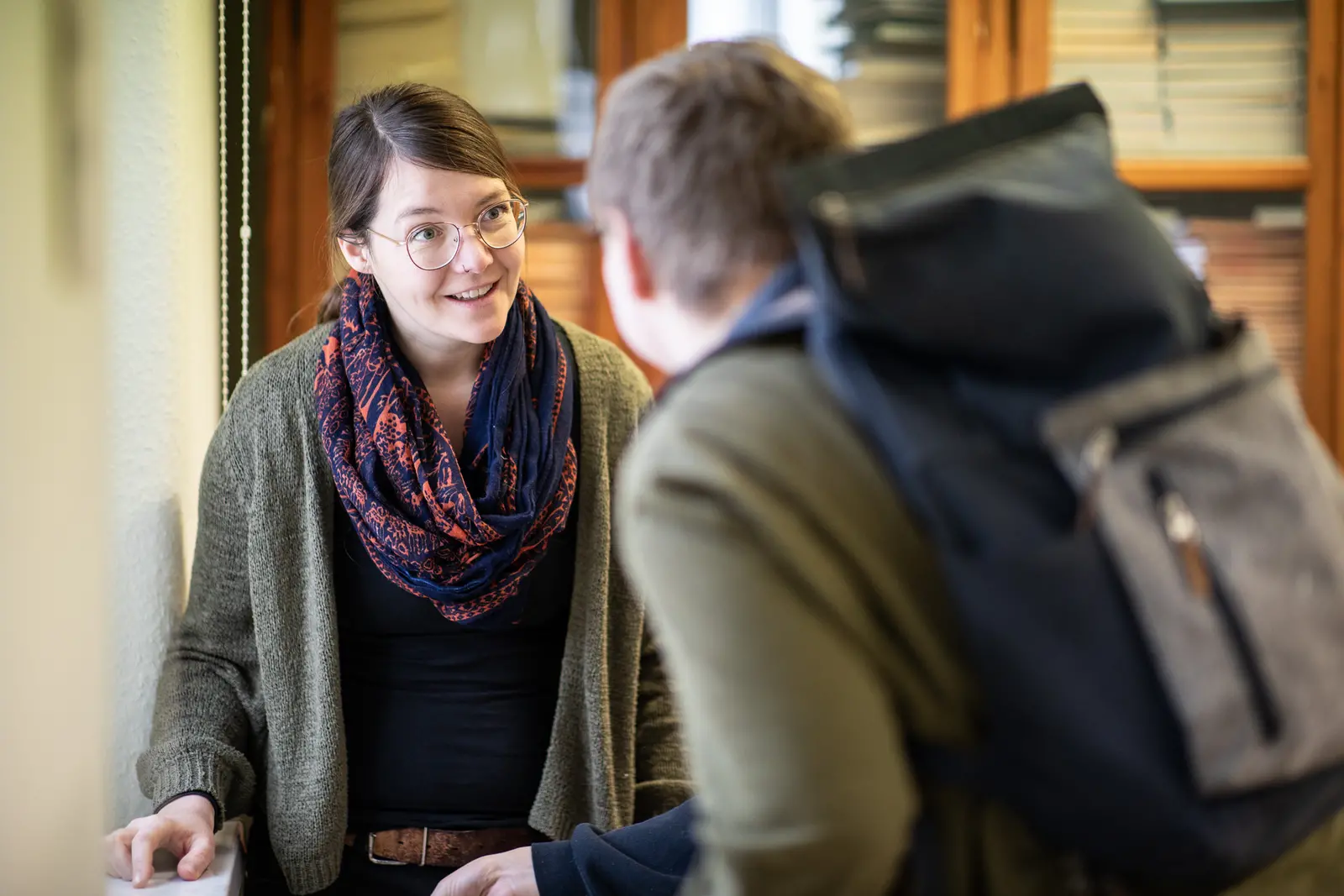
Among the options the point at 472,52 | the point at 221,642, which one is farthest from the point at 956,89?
the point at 221,642

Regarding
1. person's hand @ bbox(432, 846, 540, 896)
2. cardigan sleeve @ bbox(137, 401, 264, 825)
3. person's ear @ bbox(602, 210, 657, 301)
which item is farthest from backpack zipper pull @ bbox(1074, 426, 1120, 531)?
cardigan sleeve @ bbox(137, 401, 264, 825)

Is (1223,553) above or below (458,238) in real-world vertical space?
below

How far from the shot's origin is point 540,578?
61.8 inches

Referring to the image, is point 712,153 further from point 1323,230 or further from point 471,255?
point 1323,230

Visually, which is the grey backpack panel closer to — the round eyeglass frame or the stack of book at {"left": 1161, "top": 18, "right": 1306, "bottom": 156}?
the round eyeglass frame

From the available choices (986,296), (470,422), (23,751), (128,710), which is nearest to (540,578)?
(470,422)

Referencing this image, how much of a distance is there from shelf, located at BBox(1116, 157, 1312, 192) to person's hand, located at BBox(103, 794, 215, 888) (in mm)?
1694

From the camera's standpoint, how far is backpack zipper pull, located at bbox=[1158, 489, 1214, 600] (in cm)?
71

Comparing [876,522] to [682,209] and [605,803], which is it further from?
[605,803]

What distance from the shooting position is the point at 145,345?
1.58m

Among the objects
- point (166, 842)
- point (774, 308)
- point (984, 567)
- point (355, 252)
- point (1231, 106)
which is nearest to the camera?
point (984, 567)

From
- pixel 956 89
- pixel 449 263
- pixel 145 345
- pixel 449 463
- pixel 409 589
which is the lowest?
pixel 409 589

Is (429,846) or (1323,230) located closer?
(429,846)

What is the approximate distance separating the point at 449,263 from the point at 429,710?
0.53m
